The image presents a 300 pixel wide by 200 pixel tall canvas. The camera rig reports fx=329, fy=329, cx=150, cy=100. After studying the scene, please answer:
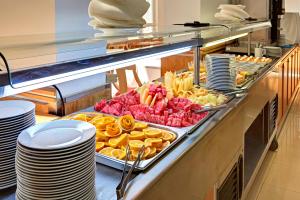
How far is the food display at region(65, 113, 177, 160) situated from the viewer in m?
1.15

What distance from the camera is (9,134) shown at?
88 centimetres

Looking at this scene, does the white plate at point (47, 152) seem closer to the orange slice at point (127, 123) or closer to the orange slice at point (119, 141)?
the orange slice at point (119, 141)

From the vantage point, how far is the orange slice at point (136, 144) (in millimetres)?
1166

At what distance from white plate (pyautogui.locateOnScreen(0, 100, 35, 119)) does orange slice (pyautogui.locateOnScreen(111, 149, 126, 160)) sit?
1.05 ft

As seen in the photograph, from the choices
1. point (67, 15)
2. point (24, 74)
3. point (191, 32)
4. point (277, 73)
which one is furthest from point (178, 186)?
point (277, 73)

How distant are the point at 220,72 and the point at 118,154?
1101 millimetres

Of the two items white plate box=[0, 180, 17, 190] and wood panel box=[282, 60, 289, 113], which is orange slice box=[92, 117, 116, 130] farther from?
wood panel box=[282, 60, 289, 113]

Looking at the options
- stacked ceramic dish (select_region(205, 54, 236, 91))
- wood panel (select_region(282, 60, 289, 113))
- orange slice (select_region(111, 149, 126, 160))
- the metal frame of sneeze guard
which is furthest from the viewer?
wood panel (select_region(282, 60, 289, 113))

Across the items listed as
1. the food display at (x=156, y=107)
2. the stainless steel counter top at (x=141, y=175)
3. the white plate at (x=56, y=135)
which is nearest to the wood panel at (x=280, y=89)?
the food display at (x=156, y=107)

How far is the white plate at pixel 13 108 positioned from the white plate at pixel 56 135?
9 cm

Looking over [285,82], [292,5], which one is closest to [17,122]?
[285,82]

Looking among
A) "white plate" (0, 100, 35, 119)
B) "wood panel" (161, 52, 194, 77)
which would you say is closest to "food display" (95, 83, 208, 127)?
"white plate" (0, 100, 35, 119)

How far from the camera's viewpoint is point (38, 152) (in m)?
0.73

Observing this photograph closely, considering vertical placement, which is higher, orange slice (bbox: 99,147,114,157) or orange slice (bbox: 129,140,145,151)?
orange slice (bbox: 129,140,145,151)
